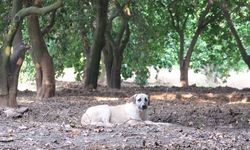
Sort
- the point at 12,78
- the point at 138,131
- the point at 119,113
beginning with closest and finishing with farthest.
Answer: the point at 138,131
the point at 119,113
the point at 12,78

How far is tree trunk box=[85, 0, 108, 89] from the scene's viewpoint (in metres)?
19.0

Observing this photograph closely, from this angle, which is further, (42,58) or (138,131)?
(42,58)

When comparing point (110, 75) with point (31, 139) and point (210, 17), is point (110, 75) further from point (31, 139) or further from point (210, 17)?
point (31, 139)

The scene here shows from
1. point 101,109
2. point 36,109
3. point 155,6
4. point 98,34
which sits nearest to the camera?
point 101,109

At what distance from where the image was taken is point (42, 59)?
1628 cm

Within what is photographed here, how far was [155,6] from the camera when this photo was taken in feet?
80.6

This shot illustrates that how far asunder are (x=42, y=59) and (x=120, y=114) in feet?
20.9

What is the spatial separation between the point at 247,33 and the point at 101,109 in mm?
19055

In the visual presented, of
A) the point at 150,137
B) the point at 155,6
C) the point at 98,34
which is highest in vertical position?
the point at 155,6

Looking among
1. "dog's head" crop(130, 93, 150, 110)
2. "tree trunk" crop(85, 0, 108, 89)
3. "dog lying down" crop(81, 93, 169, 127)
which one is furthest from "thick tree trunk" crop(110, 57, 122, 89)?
"dog's head" crop(130, 93, 150, 110)

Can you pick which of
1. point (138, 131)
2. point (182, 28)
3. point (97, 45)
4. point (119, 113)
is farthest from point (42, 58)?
point (182, 28)

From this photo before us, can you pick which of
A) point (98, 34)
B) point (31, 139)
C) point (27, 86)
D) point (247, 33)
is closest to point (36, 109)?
point (31, 139)

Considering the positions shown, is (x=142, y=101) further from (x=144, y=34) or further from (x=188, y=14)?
(x=188, y=14)

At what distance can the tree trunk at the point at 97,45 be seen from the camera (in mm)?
19000
